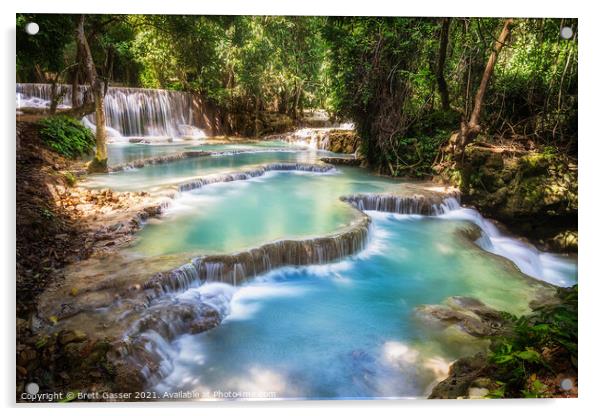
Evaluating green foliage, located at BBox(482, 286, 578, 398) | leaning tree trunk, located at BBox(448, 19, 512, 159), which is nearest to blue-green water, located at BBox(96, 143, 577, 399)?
green foliage, located at BBox(482, 286, 578, 398)

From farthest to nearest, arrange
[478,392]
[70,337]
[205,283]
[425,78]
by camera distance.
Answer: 1. [425,78]
2. [205,283]
3. [478,392]
4. [70,337]

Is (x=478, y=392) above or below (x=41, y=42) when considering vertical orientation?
below

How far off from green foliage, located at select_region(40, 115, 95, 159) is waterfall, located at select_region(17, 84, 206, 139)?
0.30 feet

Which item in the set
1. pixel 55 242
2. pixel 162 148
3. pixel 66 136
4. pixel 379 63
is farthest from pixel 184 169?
pixel 379 63

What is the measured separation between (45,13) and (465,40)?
→ 2.85 meters

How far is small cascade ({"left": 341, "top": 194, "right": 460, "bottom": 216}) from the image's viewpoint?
151 inches

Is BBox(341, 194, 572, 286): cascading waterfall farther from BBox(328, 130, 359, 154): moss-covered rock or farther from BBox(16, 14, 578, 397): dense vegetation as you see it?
BBox(328, 130, 359, 154): moss-covered rock

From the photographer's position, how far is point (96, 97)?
327 centimetres

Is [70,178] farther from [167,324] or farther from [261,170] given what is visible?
[261,170]

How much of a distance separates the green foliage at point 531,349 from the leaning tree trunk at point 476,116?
146cm

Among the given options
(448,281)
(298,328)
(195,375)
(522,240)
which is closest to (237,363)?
(195,375)

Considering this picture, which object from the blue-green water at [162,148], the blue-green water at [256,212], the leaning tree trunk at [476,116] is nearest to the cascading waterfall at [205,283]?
the blue-green water at [256,212]

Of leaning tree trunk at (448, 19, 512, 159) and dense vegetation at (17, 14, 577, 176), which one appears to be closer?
dense vegetation at (17, 14, 577, 176)

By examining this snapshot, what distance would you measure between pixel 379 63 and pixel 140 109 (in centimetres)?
218
